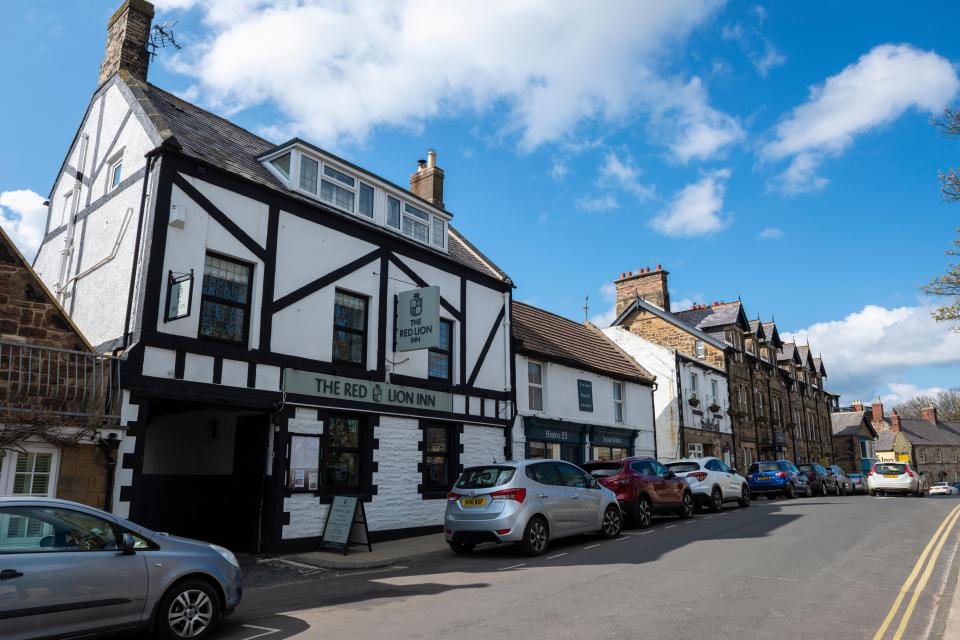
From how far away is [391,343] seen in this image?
15461 millimetres

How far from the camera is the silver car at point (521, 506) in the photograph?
11328 millimetres

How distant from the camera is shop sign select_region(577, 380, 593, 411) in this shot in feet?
→ 74.6

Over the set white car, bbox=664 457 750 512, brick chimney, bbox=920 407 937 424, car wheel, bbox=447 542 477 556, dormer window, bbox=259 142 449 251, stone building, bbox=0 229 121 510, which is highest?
dormer window, bbox=259 142 449 251

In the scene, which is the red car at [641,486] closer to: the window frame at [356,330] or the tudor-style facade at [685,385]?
the window frame at [356,330]

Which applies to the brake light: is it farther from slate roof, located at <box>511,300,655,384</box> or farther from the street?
slate roof, located at <box>511,300,655,384</box>

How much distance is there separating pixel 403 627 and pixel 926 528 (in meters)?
13.1

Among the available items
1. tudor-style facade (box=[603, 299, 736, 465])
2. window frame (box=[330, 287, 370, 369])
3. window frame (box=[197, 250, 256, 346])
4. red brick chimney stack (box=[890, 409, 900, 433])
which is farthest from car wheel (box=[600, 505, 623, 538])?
red brick chimney stack (box=[890, 409, 900, 433])

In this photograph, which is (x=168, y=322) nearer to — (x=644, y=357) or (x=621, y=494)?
(x=621, y=494)

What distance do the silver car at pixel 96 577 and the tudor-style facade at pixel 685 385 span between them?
21.8 metres

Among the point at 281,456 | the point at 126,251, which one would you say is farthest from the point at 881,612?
the point at 126,251

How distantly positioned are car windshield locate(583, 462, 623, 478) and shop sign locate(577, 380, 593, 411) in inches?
271

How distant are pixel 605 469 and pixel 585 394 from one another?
7.49 meters

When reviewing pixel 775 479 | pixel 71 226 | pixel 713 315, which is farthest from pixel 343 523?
pixel 713 315

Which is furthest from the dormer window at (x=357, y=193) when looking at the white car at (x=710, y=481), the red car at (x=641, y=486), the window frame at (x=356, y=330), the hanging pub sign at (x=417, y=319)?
the white car at (x=710, y=481)
